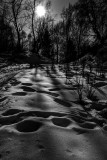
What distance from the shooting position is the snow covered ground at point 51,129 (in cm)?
124

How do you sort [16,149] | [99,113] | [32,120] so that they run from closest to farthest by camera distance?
1. [16,149]
2. [32,120]
3. [99,113]

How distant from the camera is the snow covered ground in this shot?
124 centimetres

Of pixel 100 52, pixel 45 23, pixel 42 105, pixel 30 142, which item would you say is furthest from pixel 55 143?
pixel 45 23

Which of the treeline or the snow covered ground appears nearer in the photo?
the snow covered ground

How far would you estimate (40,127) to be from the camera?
1.67m

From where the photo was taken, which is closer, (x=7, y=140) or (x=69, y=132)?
(x=7, y=140)

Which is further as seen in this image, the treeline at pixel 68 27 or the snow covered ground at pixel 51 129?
the treeline at pixel 68 27

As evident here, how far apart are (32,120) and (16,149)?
0.56 m

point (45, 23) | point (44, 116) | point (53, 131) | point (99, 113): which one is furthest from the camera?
point (45, 23)

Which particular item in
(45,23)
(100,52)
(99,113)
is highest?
(45,23)

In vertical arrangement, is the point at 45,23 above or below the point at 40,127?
above

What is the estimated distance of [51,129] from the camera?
1.63 meters

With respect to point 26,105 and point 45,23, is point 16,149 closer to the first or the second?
point 26,105

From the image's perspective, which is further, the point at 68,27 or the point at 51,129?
the point at 68,27
